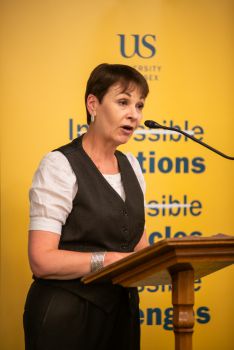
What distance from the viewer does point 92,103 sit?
2.09 m

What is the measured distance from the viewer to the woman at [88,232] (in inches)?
72.1

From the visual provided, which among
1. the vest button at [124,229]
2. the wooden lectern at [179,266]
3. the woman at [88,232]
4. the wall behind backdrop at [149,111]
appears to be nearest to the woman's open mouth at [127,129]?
the woman at [88,232]

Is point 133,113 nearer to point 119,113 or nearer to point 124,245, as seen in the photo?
point 119,113

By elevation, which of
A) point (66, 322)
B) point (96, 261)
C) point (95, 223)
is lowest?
point (66, 322)

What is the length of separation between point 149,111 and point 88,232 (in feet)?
4.40

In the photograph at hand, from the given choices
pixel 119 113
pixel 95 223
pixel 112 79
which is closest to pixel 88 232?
pixel 95 223

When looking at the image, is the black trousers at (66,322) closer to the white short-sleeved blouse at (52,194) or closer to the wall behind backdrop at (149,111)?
the white short-sleeved blouse at (52,194)

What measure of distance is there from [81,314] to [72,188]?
1.25ft

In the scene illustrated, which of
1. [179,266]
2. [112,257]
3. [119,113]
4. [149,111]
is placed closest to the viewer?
[179,266]

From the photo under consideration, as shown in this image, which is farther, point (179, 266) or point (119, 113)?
point (119, 113)

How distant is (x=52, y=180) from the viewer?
74.5 inches

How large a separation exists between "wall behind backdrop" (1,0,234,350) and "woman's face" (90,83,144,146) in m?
1.02

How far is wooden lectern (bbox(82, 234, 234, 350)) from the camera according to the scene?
1421mm

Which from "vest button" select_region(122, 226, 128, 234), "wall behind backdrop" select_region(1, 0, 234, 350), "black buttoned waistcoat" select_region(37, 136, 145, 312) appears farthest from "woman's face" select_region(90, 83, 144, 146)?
"wall behind backdrop" select_region(1, 0, 234, 350)
